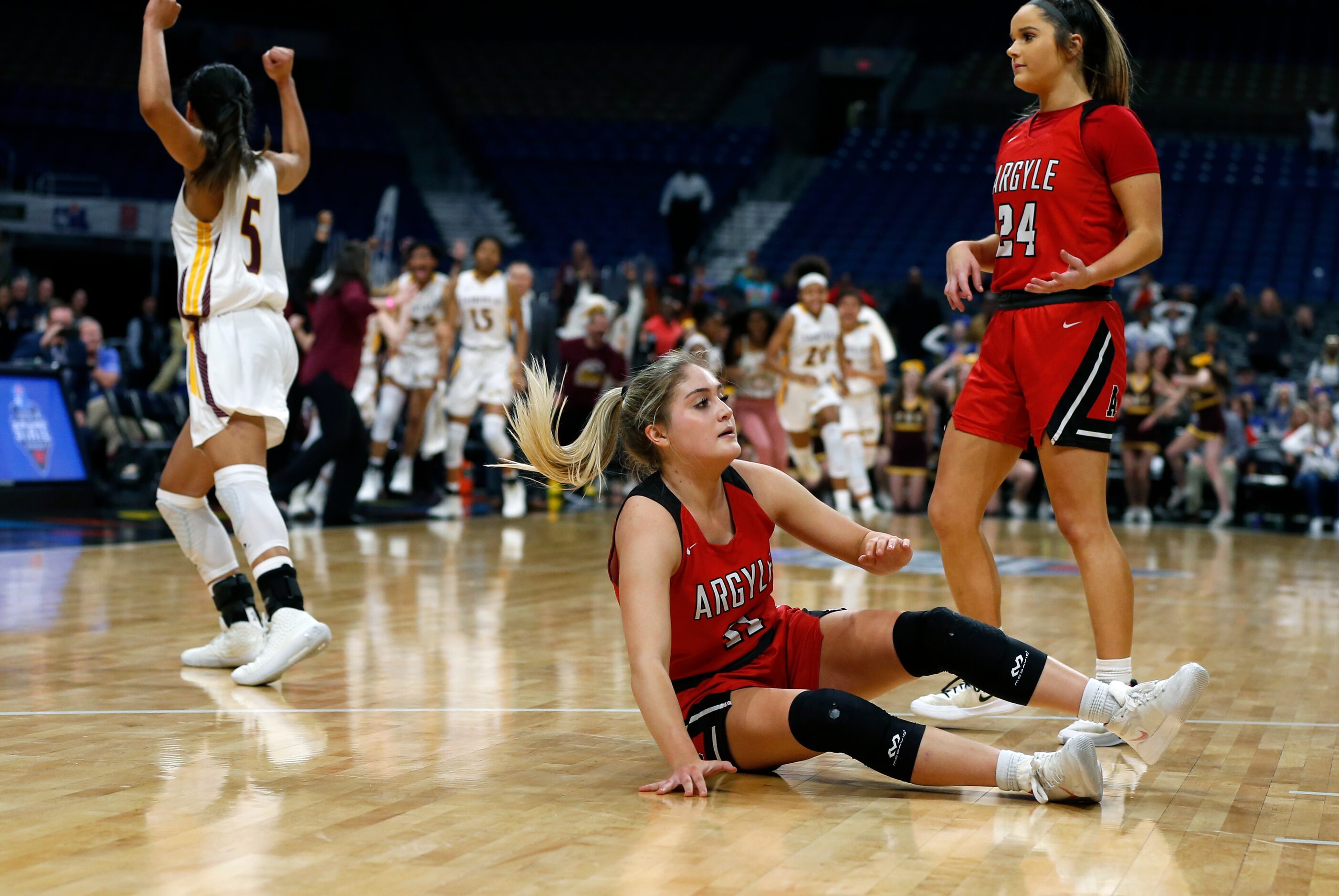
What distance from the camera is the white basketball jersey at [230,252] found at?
4219 millimetres

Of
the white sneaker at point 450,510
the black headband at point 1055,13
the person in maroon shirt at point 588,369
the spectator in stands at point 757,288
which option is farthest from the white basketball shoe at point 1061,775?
the spectator in stands at point 757,288

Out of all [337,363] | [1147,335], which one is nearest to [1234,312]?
[1147,335]

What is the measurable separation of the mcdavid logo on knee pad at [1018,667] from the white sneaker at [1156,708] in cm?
17

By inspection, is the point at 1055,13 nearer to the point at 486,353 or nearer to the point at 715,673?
the point at 715,673

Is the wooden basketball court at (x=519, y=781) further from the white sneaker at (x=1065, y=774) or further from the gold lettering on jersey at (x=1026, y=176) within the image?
the gold lettering on jersey at (x=1026, y=176)

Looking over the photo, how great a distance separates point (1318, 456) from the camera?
12461 millimetres

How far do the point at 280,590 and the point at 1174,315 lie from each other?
520 inches

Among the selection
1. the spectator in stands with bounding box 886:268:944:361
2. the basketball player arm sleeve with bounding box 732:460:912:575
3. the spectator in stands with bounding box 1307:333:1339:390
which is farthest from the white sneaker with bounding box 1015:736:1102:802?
the spectator in stands with bounding box 886:268:944:361

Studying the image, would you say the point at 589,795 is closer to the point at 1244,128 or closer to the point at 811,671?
the point at 811,671

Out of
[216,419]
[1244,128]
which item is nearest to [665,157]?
[1244,128]

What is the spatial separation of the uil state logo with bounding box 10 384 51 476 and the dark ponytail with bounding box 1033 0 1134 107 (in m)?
7.78

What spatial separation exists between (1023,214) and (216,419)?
90.7 inches

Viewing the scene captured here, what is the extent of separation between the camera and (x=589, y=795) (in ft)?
9.21

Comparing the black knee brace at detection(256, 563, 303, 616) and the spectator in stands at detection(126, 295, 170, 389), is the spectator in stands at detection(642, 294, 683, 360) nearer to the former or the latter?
the spectator in stands at detection(126, 295, 170, 389)
